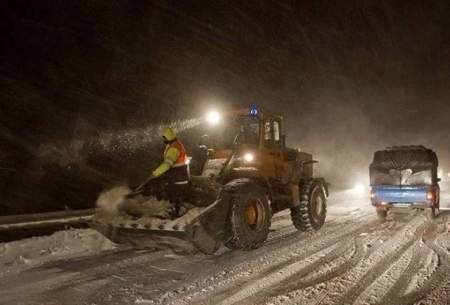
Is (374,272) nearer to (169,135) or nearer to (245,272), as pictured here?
(245,272)

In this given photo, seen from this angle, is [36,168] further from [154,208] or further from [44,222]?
[154,208]

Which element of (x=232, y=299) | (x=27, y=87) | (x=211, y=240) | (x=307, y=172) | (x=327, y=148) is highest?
(x=27, y=87)

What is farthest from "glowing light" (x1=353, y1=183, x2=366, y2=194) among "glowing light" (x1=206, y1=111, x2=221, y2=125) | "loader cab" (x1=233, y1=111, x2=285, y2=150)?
"glowing light" (x1=206, y1=111, x2=221, y2=125)

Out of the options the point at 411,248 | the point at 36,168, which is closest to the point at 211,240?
the point at 411,248

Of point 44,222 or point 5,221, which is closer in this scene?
point 5,221

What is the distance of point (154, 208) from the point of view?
320 inches

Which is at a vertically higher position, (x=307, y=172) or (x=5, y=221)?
(x=307, y=172)

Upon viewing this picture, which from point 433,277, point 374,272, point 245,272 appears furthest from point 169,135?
point 433,277

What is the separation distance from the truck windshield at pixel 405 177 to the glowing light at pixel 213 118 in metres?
6.16

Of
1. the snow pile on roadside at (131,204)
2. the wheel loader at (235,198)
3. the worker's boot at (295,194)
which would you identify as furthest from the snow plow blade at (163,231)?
the worker's boot at (295,194)

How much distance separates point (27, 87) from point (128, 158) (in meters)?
14.6

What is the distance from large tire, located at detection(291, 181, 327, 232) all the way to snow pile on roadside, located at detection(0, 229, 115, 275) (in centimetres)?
424

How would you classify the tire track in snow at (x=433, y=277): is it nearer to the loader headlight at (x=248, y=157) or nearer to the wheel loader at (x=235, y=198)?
the wheel loader at (x=235, y=198)

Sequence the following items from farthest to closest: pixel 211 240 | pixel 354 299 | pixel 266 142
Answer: pixel 266 142 → pixel 211 240 → pixel 354 299
